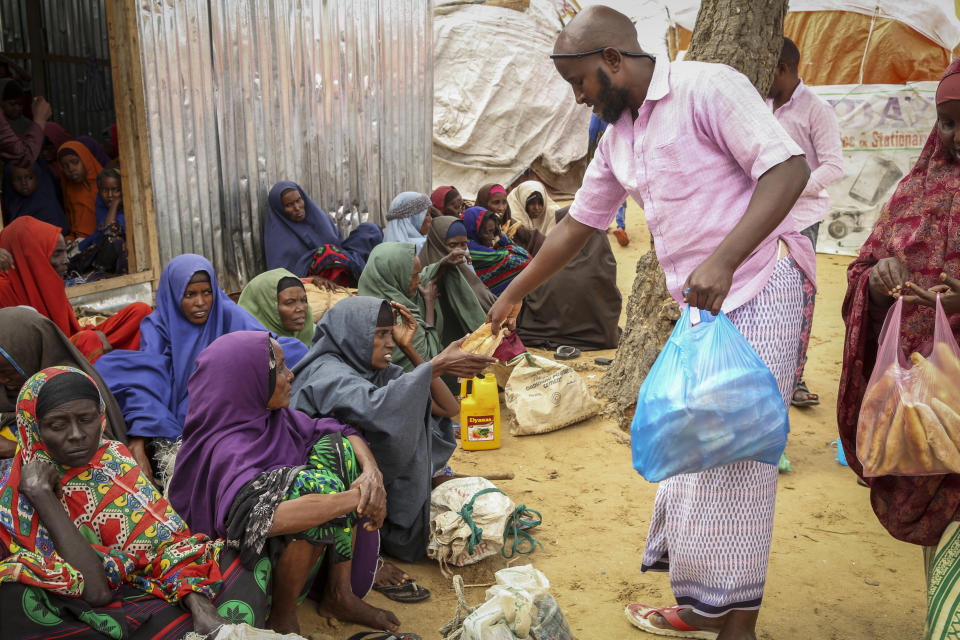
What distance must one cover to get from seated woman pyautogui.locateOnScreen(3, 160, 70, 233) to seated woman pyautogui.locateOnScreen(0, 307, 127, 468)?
3.95 metres

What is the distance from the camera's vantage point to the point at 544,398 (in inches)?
207

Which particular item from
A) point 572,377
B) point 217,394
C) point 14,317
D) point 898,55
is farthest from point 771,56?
point 898,55

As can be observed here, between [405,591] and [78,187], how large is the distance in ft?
18.7

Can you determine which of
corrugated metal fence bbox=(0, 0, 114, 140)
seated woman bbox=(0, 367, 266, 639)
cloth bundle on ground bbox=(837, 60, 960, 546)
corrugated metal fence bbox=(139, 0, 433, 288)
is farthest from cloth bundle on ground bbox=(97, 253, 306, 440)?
corrugated metal fence bbox=(0, 0, 114, 140)

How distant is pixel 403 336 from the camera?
4379 millimetres

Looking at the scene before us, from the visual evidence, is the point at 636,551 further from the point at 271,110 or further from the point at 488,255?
the point at 271,110

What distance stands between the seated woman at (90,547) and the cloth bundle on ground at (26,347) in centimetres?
75

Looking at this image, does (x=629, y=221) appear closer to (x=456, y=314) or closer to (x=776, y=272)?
(x=456, y=314)

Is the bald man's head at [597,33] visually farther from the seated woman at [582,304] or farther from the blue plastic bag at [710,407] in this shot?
the seated woman at [582,304]

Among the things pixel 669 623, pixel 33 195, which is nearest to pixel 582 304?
pixel 669 623

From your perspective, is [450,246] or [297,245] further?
[297,245]

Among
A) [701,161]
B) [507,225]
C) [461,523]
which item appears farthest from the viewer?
[507,225]

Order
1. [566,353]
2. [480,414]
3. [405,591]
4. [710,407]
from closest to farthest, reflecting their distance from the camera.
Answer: [710,407] < [405,591] < [480,414] < [566,353]

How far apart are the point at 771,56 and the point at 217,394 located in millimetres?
3893
